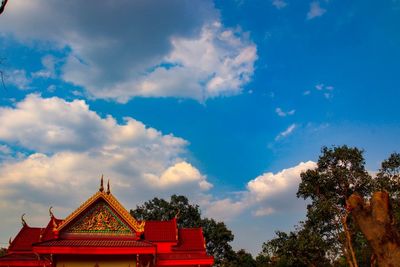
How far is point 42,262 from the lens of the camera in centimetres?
2322

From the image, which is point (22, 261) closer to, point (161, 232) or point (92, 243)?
point (92, 243)

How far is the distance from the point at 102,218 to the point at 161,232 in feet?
18.1

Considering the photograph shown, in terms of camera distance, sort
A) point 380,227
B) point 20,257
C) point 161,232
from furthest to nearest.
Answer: point 161,232, point 20,257, point 380,227

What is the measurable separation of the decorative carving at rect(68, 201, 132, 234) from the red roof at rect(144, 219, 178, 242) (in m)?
3.71

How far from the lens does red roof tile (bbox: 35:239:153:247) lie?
21.2 meters

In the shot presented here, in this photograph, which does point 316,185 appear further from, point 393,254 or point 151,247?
point 393,254

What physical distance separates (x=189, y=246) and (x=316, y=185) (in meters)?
15.2

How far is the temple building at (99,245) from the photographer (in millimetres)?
21375

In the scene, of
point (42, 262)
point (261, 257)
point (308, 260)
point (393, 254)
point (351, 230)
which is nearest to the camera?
point (393, 254)

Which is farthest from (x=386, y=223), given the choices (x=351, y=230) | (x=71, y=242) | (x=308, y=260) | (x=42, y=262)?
(x=351, y=230)

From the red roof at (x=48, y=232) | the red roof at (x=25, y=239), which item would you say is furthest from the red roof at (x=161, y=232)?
the red roof at (x=25, y=239)

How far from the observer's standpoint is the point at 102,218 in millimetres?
23031

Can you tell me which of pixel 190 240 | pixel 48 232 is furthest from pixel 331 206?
pixel 48 232

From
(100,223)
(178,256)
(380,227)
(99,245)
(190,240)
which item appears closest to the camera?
(380,227)
